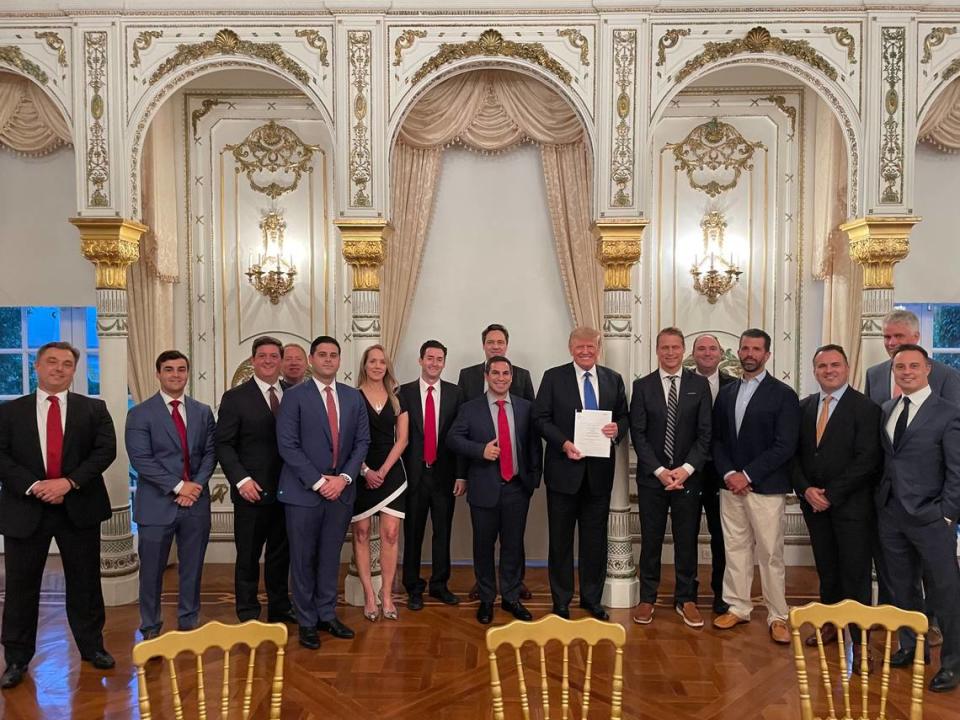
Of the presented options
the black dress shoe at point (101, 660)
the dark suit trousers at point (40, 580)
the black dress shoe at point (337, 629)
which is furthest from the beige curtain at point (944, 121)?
the black dress shoe at point (101, 660)

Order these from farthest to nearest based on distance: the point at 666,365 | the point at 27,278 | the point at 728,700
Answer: the point at 27,278
the point at 666,365
the point at 728,700

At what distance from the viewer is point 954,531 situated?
3.57m

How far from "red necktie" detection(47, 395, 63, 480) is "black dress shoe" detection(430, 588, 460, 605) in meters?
2.34

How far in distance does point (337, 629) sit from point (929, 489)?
3.20 meters

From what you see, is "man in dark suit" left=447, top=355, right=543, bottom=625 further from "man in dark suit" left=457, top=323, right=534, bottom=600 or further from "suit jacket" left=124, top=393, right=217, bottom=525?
"suit jacket" left=124, top=393, right=217, bottom=525

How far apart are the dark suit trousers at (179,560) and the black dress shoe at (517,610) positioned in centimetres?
181

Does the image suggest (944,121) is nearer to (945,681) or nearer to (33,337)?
(945,681)

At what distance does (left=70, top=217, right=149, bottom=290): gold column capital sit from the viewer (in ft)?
15.9

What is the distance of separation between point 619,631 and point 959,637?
8.07 ft

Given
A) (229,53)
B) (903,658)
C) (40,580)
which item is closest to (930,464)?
(903,658)

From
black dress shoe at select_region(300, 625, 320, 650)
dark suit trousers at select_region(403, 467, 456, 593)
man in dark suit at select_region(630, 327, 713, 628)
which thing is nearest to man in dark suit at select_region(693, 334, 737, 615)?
man in dark suit at select_region(630, 327, 713, 628)

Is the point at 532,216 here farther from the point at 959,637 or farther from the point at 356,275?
the point at 959,637

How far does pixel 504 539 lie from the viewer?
14.6ft

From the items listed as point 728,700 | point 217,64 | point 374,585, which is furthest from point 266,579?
point 217,64
